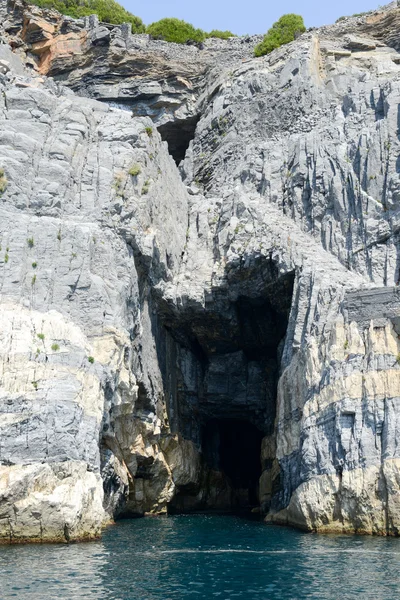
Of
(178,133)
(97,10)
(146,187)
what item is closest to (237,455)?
(146,187)

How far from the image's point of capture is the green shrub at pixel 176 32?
2943 inches

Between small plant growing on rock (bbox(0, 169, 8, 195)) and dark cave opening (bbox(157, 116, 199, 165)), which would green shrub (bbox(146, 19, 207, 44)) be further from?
small plant growing on rock (bbox(0, 169, 8, 195))

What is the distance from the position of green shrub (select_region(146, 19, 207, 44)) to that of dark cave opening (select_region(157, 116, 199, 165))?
12.5m

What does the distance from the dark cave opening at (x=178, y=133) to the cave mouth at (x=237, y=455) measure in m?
25.9

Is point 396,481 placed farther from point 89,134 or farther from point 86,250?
point 89,134

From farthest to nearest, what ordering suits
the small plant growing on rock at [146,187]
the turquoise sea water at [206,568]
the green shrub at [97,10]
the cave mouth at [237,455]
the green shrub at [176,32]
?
the green shrub at [97,10] < the green shrub at [176,32] < the cave mouth at [237,455] < the small plant growing on rock at [146,187] < the turquoise sea water at [206,568]

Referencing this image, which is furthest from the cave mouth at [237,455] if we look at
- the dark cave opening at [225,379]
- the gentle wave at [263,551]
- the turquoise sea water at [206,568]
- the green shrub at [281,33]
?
the green shrub at [281,33]

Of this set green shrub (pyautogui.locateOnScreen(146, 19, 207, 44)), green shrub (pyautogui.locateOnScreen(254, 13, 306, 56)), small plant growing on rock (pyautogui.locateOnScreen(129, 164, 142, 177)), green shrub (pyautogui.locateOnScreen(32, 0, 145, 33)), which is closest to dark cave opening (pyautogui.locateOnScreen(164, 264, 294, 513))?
small plant growing on rock (pyautogui.locateOnScreen(129, 164, 142, 177))

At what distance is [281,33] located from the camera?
65.6 m

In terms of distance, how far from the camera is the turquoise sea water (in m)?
21.3

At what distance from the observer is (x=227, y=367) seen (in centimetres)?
5038

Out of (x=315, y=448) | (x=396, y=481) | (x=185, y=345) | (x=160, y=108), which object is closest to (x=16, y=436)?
(x=315, y=448)

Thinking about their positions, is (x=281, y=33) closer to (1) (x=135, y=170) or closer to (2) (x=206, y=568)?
(1) (x=135, y=170)

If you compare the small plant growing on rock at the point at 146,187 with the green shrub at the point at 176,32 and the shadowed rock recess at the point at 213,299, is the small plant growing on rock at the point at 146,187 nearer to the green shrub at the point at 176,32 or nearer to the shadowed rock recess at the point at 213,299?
the shadowed rock recess at the point at 213,299
